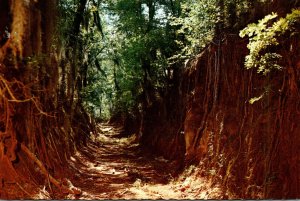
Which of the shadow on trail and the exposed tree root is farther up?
the exposed tree root

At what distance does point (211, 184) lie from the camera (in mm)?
5004

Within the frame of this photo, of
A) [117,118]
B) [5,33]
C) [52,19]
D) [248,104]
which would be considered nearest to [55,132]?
[52,19]

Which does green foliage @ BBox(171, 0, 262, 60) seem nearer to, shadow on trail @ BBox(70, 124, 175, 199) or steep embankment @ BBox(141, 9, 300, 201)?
steep embankment @ BBox(141, 9, 300, 201)

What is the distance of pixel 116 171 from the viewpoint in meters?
7.38

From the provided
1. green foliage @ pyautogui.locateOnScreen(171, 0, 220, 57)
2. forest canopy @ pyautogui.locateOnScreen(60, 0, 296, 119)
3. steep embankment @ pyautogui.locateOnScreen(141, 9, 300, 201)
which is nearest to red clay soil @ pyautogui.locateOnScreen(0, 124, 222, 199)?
steep embankment @ pyautogui.locateOnScreen(141, 9, 300, 201)

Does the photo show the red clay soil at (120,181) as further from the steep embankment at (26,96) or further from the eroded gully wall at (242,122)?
the eroded gully wall at (242,122)

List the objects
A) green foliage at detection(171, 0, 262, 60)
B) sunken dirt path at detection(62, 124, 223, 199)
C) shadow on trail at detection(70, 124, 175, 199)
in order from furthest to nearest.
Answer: shadow on trail at detection(70, 124, 175, 199), sunken dirt path at detection(62, 124, 223, 199), green foliage at detection(171, 0, 262, 60)

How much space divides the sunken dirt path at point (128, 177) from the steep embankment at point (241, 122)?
0.39 meters

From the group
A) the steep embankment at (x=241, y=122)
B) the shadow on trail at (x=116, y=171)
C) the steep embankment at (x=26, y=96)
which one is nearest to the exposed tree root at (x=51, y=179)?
the steep embankment at (x=26, y=96)

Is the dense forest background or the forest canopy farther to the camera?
the forest canopy

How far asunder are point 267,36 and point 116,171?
4.83 meters

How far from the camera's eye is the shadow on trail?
17.9 ft

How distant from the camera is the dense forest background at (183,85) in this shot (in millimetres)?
3869

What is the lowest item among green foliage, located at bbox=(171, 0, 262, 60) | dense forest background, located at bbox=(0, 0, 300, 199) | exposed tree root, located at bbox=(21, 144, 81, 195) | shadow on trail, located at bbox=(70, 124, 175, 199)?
shadow on trail, located at bbox=(70, 124, 175, 199)
